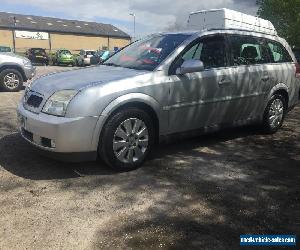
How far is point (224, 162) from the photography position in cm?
545

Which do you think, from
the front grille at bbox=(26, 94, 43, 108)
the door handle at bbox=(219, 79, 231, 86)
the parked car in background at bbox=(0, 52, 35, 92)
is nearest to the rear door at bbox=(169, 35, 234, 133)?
the door handle at bbox=(219, 79, 231, 86)

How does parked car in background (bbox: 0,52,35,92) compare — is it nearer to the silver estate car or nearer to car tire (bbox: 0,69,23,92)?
car tire (bbox: 0,69,23,92)

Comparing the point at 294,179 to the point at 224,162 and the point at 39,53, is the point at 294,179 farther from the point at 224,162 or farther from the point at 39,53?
the point at 39,53

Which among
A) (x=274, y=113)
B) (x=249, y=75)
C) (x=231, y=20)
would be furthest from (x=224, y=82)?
(x=231, y=20)

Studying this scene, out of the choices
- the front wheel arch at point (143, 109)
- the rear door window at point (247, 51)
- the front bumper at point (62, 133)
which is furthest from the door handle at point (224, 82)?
the front bumper at point (62, 133)

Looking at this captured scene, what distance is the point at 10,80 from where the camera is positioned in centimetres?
1163

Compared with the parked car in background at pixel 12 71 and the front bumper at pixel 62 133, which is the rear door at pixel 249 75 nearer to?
the front bumper at pixel 62 133

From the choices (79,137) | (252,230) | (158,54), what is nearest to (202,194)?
(252,230)

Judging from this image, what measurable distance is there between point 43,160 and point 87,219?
1789 mm

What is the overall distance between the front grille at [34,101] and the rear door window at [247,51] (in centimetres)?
287

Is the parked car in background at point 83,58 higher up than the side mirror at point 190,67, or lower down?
lower down

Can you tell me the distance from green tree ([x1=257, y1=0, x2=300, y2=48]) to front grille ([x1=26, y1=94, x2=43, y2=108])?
27233mm

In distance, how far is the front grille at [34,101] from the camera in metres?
4.80

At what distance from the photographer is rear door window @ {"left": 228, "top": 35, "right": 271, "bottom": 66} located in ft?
20.0
